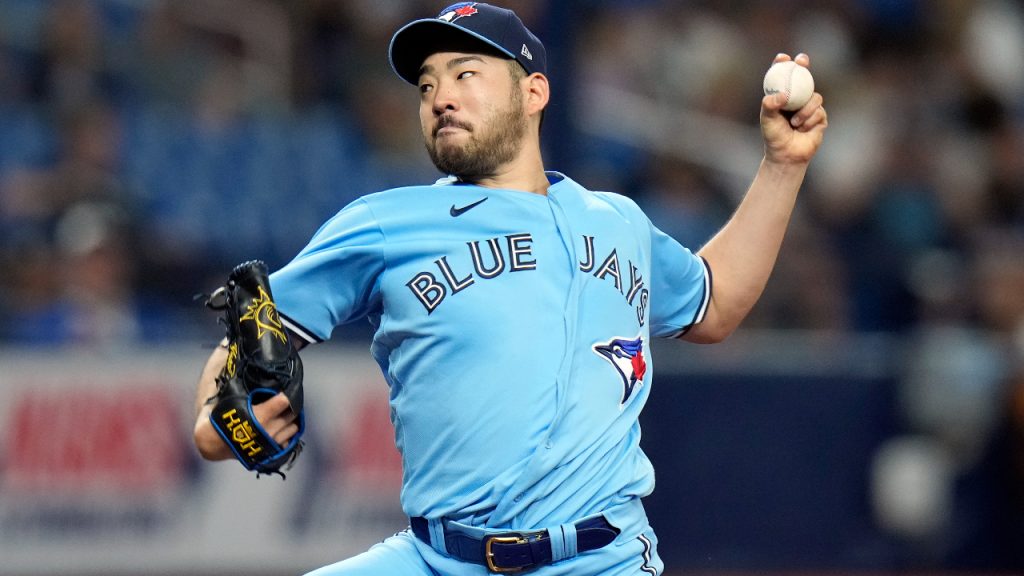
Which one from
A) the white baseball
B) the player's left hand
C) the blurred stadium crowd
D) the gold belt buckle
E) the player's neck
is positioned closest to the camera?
the gold belt buckle

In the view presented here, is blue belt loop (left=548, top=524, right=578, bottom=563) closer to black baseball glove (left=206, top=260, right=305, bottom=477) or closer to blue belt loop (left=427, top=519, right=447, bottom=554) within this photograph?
blue belt loop (left=427, top=519, right=447, bottom=554)

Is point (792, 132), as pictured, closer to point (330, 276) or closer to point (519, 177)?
point (519, 177)

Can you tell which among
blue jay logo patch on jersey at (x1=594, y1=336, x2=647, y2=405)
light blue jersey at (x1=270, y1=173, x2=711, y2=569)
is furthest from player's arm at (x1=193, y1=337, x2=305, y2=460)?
blue jay logo patch on jersey at (x1=594, y1=336, x2=647, y2=405)

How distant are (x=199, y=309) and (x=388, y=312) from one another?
4434 mm

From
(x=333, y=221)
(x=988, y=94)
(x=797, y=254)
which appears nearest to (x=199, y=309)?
(x=797, y=254)

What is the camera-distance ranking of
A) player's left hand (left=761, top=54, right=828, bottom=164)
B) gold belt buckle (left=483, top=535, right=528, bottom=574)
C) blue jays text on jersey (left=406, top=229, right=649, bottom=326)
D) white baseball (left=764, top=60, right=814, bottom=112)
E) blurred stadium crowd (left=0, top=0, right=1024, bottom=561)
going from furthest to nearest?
1. blurred stadium crowd (left=0, top=0, right=1024, bottom=561)
2. player's left hand (left=761, top=54, right=828, bottom=164)
3. white baseball (left=764, top=60, right=814, bottom=112)
4. blue jays text on jersey (left=406, top=229, right=649, bottom=326)
5. gold belt buckle (left=483, top=535, right=528, bottom=574)

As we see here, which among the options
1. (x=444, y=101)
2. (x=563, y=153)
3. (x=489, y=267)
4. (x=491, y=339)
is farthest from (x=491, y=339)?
(x=563, y=153)

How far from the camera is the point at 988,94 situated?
10523 millimetres


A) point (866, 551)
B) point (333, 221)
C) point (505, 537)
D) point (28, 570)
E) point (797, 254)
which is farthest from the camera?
point (797, 254)

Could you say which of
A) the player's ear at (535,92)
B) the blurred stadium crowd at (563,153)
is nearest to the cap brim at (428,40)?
the player's ear at (535,92)

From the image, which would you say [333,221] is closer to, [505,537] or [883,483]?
[505,537]

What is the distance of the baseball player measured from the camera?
3352mm

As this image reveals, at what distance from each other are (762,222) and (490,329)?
1.03 metres

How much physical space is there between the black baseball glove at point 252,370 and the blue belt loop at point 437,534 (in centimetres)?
39
